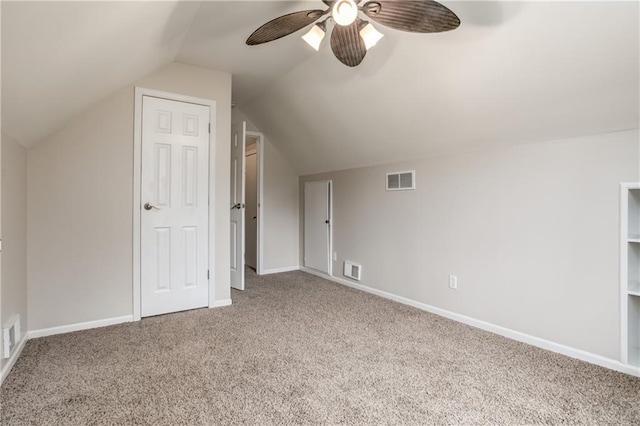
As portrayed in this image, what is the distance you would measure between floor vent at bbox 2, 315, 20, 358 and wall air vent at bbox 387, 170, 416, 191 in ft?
10.5

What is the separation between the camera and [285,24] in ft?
5.70

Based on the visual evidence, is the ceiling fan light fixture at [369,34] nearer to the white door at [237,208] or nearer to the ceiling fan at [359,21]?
the ceiling fan at [359,21]

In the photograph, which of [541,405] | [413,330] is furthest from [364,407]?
[413,330]

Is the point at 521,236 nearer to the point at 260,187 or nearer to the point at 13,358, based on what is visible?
the point at 260,187

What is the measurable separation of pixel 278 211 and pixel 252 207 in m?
0.53

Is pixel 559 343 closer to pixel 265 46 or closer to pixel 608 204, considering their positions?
pixel 608 204

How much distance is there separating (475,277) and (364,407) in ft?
5.28

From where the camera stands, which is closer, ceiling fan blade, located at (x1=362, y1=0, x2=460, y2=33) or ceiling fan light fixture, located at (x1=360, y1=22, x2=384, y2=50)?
ceiling fan blade, located at (x1=362, y1=0, x2=460, y2=33)

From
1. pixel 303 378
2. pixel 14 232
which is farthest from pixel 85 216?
pixel 303 378

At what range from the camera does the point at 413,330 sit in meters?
2.55

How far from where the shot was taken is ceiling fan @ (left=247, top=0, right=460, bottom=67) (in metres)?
1.48

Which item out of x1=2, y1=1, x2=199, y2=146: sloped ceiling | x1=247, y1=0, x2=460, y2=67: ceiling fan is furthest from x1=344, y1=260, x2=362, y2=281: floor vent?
x1=2, y1=1, x2=199, y2=146: sloped ceiling

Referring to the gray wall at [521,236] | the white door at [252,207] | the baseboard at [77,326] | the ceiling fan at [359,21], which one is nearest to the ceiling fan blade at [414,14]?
the ceiling fan at [359,21]

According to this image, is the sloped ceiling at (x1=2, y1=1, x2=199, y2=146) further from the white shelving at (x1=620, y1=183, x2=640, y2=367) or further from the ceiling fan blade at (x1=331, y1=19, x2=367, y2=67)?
the white shelving at (x1=620, y1=183, x2=640, y2=367)
